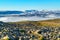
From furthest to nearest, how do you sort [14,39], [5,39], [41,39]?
[41,39]
[14,39]
[5,39]

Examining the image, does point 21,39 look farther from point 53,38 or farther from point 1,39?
point 53,38

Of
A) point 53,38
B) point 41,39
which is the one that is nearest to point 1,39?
point 41,39

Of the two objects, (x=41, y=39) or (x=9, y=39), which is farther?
(x=41, y=39)

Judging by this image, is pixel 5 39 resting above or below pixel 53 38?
above

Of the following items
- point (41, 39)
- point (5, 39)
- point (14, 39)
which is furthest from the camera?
point (41, 39)

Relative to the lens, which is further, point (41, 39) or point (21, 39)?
point (41, 39)

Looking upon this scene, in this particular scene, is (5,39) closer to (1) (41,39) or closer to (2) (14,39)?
(2) (14,39)

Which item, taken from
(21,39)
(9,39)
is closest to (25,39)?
(21,39)
